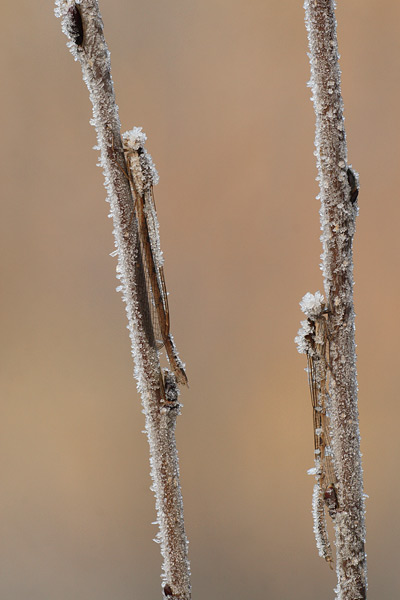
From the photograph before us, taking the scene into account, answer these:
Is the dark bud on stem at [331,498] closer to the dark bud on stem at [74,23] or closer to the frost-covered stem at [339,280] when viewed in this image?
the frost-covered stem at [339,280]

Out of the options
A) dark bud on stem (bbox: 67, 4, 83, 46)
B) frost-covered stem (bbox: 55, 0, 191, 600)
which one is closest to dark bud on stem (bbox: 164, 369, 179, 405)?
frost-covered stem (bbox: 55, 0, 191, 600)

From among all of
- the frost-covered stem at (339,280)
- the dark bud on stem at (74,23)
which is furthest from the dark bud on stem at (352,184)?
the dark bud on stem at (74,23)

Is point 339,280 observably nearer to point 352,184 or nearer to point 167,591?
point 352,184

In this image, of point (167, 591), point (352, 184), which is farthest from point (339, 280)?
point (167, 591)

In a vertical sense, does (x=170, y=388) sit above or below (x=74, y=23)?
below

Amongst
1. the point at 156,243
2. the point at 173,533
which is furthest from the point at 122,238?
the point at 173,533

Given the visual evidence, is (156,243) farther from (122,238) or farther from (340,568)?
(340,568)

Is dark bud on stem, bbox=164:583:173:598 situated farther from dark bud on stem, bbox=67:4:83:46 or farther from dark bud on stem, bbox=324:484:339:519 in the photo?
dark bud on stem, bbox=67:4:83:46
